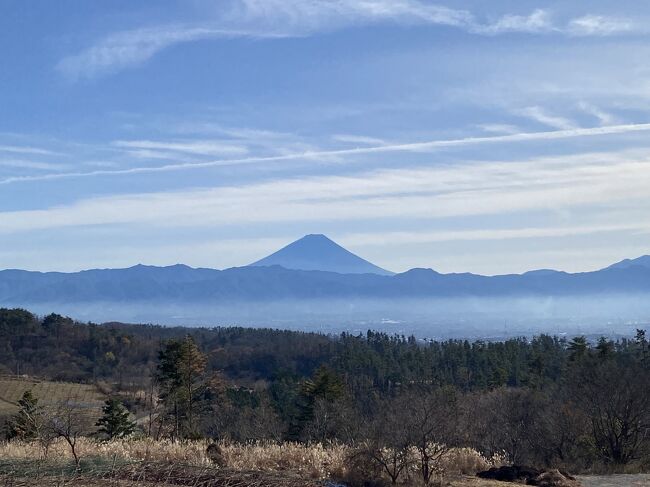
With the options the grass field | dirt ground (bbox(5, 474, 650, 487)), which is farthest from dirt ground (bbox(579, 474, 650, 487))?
the grass field

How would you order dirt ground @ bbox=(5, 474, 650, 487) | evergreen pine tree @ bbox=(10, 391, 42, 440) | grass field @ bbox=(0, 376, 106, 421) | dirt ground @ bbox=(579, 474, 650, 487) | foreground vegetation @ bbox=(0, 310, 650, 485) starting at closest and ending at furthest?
dirt ground @ bbox=(5, 474, 650, 487)
dirt ground @ bbox=(579, 474, 650, 487)
foreground vegetation @ bbox=(0, 310, 650, 485)
evergreen pine tree @ bbox=(10, 391, 42, 440)
grass field @ bbox=(0, 376, 106, 421)

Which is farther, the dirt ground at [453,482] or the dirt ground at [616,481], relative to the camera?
the dirt ground at [616,481]

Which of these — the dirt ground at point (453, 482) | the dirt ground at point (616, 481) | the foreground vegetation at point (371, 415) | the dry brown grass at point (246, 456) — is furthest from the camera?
the foreground vegetation at point (371, 415)

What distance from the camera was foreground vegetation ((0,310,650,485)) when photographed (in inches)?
400

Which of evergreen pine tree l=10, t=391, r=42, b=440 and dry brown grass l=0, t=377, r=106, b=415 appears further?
dry brown grass l=0, t=377, r=106, b=415

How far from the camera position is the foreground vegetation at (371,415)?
33.3ft

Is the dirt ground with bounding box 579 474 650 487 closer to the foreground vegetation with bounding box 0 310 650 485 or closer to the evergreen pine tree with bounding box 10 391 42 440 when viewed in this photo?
the foreground vegetation with bounding box 0 310 650 485

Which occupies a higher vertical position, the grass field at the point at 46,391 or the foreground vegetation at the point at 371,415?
the foreground vegetation at the point at 371,415

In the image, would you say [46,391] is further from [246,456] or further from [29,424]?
[246,456]

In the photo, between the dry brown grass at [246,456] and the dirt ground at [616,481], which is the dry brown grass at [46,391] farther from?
the dirt ground at [616,481]

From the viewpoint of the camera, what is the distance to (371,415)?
24109mm

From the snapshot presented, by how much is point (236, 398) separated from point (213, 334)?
296 feet

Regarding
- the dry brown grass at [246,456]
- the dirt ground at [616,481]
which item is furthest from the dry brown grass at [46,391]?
the dirt ground at [616,481]

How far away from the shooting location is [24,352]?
322 feet
